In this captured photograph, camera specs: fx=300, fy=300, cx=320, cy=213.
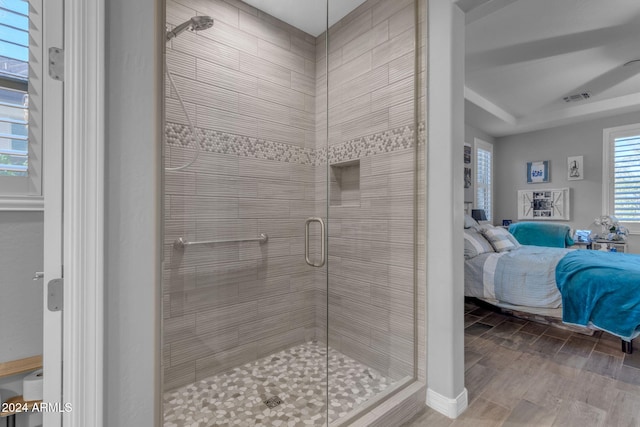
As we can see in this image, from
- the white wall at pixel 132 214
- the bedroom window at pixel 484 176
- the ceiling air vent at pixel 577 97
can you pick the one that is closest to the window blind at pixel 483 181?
the bedroom window at pixel 484 176

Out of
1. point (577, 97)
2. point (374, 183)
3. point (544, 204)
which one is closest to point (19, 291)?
point (374, 183)

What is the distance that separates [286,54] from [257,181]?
935 millimetres

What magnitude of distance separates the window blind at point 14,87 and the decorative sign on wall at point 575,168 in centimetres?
664

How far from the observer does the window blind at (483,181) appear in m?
5.09

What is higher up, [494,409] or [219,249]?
[219,249]

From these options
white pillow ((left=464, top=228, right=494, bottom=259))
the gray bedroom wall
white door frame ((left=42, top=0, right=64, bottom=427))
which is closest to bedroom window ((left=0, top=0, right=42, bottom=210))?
white door frame ((left=42, top=0, right=64, bottom=427))

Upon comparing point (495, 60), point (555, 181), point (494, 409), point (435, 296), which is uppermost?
point (495, 60)

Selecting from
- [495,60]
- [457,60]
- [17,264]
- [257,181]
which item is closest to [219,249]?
[257,181]

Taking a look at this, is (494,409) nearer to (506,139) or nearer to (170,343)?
(170,343)

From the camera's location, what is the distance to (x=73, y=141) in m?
0.81

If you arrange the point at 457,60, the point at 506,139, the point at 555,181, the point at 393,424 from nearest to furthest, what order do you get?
the point at 393,424
the point at 457,60
the point at 555,181
the point at 506,139

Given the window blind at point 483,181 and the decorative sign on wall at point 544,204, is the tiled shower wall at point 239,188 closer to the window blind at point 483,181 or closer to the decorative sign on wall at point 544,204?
the window blind at point 483,181

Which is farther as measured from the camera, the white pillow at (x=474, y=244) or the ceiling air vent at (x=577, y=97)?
the ceiling air vent at (x=577, y=97)

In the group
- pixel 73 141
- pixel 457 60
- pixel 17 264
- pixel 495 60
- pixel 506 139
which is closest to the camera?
pixel 73 141
